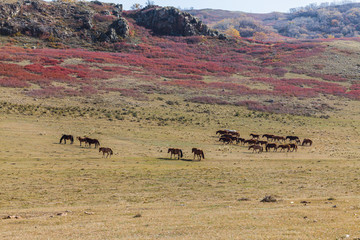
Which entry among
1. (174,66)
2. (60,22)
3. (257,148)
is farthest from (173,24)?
(257,148)

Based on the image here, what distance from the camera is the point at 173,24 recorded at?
136 metres

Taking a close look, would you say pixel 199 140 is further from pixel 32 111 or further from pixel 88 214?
pixel 88 214

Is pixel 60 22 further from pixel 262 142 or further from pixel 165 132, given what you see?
pixel 262 142

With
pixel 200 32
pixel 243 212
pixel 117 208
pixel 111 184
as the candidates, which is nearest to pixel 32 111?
pixel 111 184

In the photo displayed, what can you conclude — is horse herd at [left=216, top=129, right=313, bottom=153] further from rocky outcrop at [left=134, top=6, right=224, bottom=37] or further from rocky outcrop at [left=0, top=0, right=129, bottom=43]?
rocky outcrop at [left=134, top=6, right=224, bottom=37]

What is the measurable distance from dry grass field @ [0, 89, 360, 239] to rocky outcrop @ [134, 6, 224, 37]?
88.5 metres

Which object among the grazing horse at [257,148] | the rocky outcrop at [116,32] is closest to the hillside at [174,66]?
the rocky outcrop at [116,32]

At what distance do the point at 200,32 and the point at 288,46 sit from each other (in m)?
32.1

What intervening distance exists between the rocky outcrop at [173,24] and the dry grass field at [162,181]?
88471 millimetres

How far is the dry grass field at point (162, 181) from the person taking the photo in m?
12.7

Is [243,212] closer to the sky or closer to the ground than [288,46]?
closer to the ground

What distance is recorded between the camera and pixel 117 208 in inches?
655

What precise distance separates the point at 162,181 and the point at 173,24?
391 ft

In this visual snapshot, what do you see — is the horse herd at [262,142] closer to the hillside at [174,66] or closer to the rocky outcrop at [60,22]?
the hillside at [174,66]
